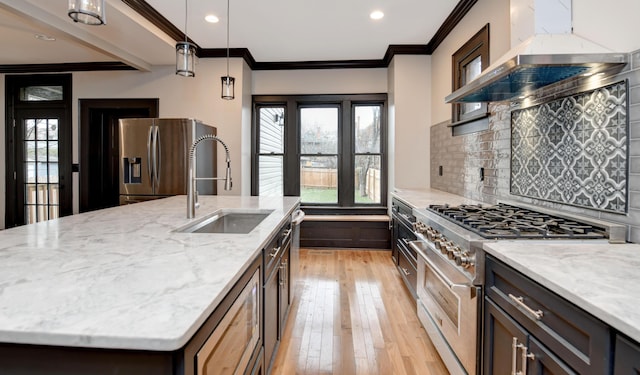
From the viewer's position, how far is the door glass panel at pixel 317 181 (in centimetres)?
546

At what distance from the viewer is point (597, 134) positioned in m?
1.72

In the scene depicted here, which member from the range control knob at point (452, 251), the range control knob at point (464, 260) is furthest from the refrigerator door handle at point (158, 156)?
the range control knob at point (464, 260)

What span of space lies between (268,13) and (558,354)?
12.2 ft

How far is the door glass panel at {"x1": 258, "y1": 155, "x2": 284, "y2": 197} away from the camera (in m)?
5.43

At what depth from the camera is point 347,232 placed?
5.09 meters

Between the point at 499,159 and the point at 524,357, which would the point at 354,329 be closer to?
the point at 524,357

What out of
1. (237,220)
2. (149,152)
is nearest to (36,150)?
(149,152)

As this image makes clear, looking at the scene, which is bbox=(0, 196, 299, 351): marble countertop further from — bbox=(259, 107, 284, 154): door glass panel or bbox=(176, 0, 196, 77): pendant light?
bbox=(259, 107, 284, 154): door glass panel

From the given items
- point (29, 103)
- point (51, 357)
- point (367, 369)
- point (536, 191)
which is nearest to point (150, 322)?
point (51, 357)

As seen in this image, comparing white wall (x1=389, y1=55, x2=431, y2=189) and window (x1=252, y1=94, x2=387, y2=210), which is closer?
white wall (x1=389, y1=55, x2=431, y2=189)

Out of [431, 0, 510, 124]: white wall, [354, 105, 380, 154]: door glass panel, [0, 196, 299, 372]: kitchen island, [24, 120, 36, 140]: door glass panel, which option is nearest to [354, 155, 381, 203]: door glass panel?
[354, 105, 380, 154]: door glass panel

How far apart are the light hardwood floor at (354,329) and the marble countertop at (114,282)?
1.04 meters

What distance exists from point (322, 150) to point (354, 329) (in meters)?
3.26

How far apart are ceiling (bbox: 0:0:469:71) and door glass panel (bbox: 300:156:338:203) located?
1.55 m
